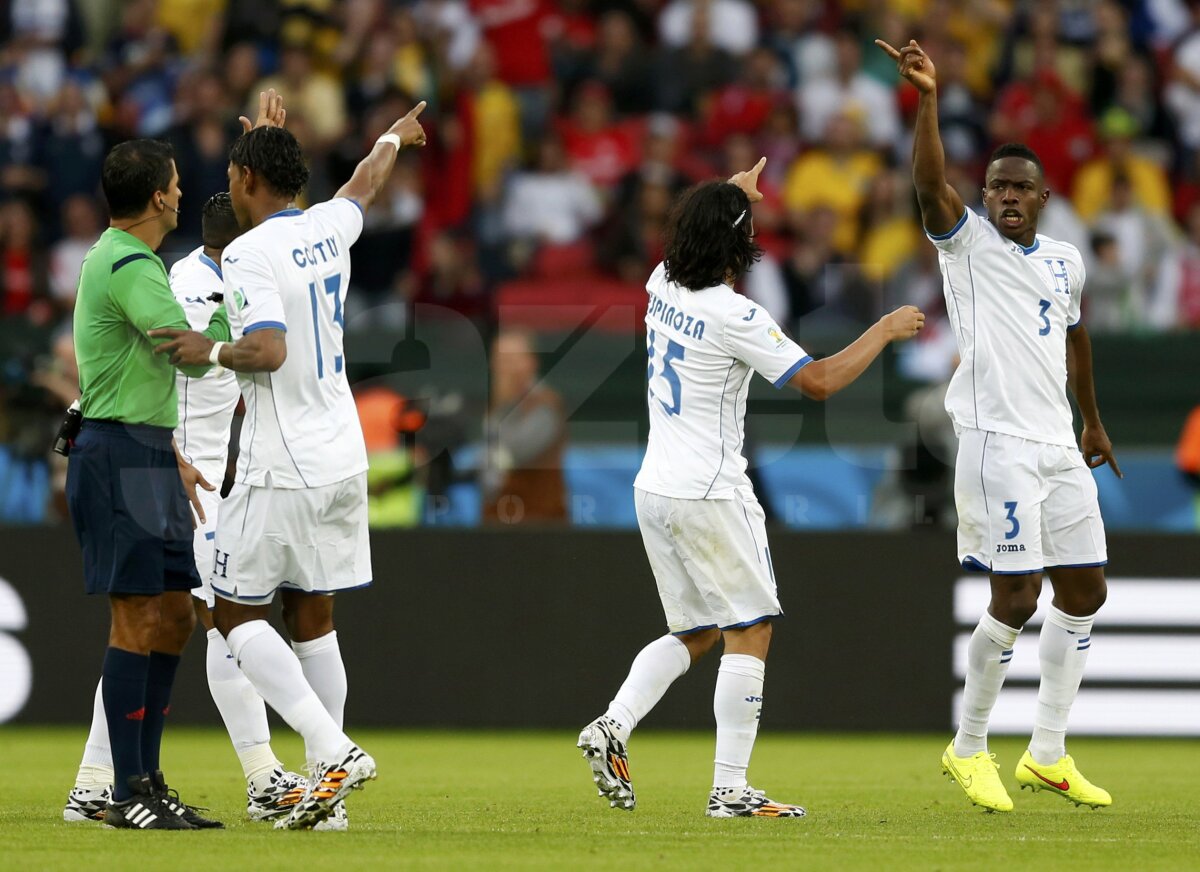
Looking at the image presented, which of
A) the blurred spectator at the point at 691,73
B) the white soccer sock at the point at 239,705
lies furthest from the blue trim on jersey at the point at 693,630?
the blurred spectator at the point at 691,73

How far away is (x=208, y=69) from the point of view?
15.7 m

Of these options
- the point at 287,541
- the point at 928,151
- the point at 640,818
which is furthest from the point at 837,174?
the point at 287,541

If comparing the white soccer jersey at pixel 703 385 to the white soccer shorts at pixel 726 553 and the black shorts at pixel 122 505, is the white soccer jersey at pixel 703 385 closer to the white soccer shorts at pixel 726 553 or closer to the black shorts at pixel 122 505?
the white soccer shorts at pixel 726 553

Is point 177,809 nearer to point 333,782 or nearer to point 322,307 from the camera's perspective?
point 333,782

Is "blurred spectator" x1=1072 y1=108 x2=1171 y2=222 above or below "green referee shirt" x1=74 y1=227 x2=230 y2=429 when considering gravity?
above

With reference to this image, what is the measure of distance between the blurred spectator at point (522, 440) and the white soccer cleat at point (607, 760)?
14.0 feet

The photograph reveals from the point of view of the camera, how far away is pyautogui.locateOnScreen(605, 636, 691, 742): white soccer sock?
23.2 ft

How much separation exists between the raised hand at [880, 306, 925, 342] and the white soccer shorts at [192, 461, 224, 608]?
2746 millimetres

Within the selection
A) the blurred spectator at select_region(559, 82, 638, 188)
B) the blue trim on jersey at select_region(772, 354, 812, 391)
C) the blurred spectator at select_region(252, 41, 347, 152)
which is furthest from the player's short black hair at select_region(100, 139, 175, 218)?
the blurred spectator at select_region(559, 82, 638, 188)

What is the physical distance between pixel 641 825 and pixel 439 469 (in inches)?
188

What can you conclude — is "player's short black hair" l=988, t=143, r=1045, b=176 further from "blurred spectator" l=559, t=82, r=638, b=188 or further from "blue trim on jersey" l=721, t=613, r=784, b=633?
"blurred spectator" l=559, t=82, r=638, b=188

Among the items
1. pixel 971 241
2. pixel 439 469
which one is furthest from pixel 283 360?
pixel 439 469

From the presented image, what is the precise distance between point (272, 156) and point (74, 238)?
8.29 m

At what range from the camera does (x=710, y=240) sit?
23.1 ft
